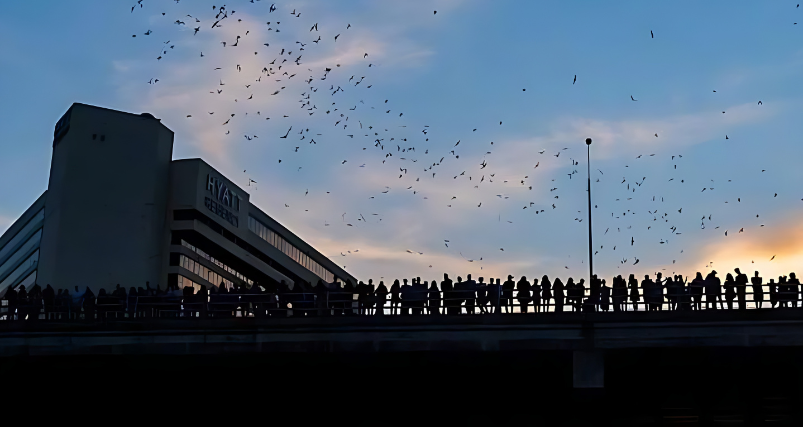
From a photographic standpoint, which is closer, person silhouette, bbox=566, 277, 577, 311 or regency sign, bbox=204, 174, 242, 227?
person silhouette, bbox=566, 277, 577, 311

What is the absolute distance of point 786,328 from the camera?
84.6 ft

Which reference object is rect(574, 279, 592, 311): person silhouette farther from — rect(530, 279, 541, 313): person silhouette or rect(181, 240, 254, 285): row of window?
rect(181, 240, 254, 285): row of window

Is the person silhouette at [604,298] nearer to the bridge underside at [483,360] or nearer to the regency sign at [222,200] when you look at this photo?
the bridge underside at [483,360]

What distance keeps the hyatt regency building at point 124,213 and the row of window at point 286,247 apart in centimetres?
398

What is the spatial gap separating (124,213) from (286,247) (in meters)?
22.3

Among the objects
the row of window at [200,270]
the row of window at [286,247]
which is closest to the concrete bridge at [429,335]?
the row of window at [200,270]

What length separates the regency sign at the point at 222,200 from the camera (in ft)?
248

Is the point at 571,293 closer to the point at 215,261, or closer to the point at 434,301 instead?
the point at 434,301

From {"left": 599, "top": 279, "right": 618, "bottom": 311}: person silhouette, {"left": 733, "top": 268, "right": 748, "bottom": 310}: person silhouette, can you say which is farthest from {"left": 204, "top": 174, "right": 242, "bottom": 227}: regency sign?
{"left": 733, "top": 268, "right": 748, "bottom": 310}: person silhouette

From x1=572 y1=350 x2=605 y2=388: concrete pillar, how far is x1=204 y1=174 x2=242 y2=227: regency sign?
52.2 m

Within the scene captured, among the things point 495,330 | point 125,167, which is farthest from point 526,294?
point 125,167

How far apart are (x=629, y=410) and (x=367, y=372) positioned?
8709 millimetres

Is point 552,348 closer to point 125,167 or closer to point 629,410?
point 629,410

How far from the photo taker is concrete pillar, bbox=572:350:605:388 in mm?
27094
